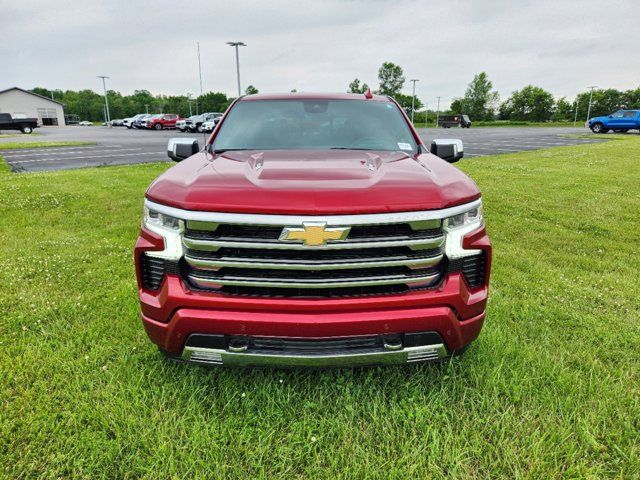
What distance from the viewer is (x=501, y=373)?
2744 millimetres

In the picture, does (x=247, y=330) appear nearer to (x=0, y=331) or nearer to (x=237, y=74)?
(x=0, y=331)

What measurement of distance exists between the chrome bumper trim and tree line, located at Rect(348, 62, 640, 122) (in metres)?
69.0

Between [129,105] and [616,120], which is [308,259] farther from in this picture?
[129,105]

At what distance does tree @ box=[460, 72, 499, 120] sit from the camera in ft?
294

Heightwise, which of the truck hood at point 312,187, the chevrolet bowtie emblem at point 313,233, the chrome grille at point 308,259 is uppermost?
the truck hood at point 312,187

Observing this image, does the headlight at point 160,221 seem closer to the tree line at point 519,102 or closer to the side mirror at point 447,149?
the side mirror at point 447,149

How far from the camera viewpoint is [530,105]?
266 feet

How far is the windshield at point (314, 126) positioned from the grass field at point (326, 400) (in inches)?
61.8

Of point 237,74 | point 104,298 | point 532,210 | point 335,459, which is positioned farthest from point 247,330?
point 237,74

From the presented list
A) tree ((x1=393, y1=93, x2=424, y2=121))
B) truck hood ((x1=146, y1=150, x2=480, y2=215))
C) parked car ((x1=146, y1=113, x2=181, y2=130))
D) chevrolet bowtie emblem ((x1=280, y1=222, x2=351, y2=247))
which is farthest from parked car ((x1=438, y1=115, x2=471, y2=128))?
chevrolet bowtie emblem ((x1=280, y1=222, x2=351, y2=247))

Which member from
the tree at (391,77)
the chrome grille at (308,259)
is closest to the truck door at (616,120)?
the chrome grille at (308,259)

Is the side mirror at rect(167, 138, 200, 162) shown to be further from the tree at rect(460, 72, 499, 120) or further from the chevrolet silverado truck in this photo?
the tree at rect(460, 72, 499, 120)

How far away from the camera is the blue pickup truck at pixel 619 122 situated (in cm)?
3045

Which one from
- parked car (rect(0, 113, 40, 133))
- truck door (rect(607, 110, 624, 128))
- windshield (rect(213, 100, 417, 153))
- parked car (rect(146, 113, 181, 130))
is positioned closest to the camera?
windshield (rect(213, 100, 417, 153))
